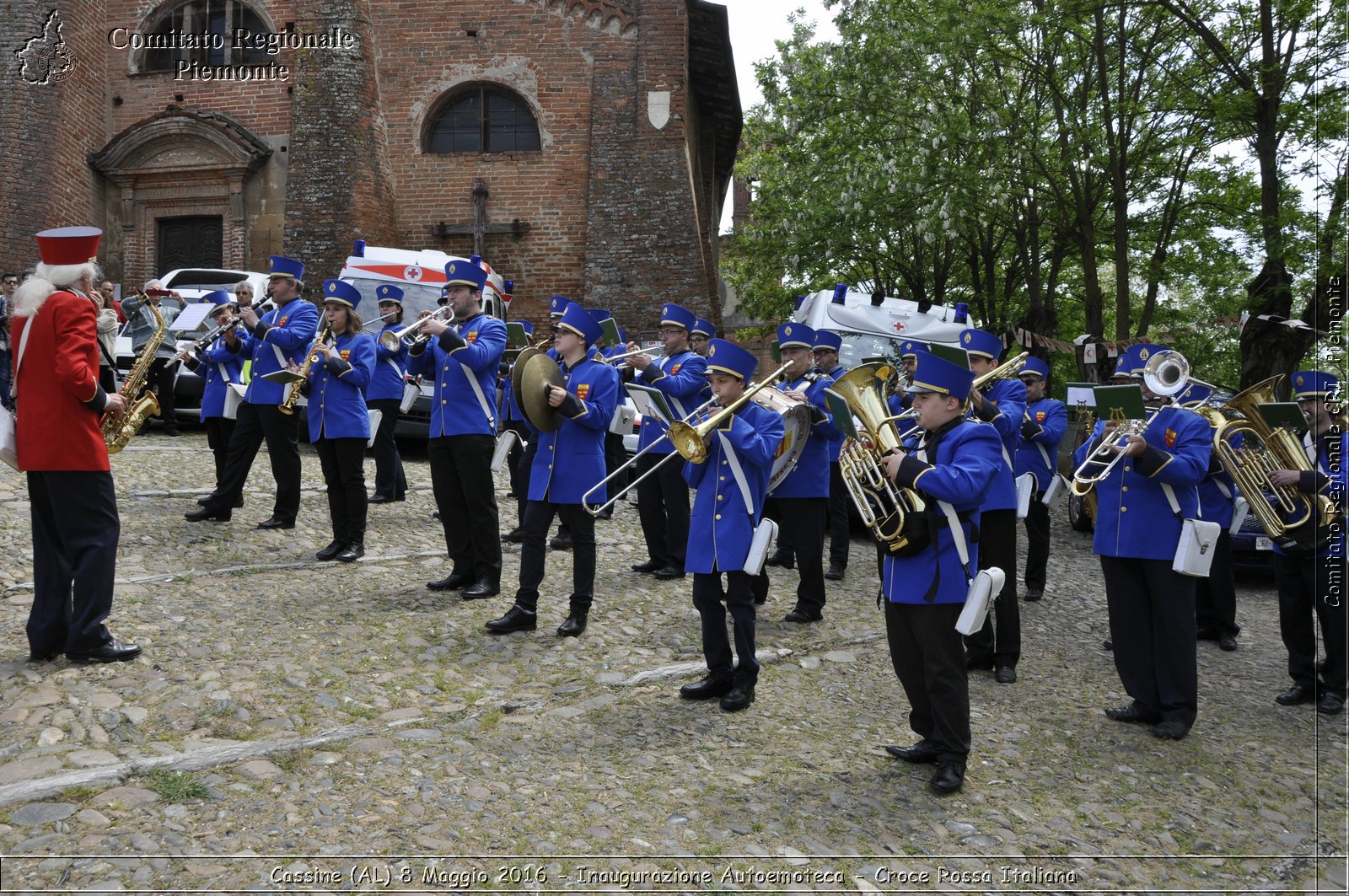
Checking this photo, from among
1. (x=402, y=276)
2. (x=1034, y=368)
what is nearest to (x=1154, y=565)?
(x=1034, y=368)

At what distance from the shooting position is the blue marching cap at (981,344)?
25.4 feet

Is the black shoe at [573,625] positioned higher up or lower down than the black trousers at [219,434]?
lower down

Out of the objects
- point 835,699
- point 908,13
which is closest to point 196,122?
point 908,13

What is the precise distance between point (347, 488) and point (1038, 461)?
5642 millimetres

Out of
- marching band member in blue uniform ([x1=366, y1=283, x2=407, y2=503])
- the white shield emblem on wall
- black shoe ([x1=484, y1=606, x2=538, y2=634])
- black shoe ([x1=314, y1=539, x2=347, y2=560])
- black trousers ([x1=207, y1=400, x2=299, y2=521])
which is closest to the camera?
black shoe ([x1=484, y1=606, x2=538, y2=634])

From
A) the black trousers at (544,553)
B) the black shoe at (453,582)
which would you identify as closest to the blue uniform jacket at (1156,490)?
the black trousers at (544,553)

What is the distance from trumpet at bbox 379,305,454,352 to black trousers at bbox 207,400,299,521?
1256 mm

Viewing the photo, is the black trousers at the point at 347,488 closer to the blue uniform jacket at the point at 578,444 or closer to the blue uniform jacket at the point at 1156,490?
the blue uniform jacket at the point at 578,444

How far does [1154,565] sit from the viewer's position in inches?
248

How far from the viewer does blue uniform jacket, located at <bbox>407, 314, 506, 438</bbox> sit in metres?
7.90

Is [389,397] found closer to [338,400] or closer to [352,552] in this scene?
[338,400]

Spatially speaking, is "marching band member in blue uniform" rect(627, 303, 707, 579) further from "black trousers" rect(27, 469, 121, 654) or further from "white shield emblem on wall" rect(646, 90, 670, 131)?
"white shield emblem on wall" rect(646, 90, 670, 131)

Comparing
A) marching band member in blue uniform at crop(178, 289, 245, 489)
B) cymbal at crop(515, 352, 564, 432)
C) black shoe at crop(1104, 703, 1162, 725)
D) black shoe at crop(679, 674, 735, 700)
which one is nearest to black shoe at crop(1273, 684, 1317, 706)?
black shoe at crop(1104, 703, 1162, 725)

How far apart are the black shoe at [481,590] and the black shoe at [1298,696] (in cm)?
516
